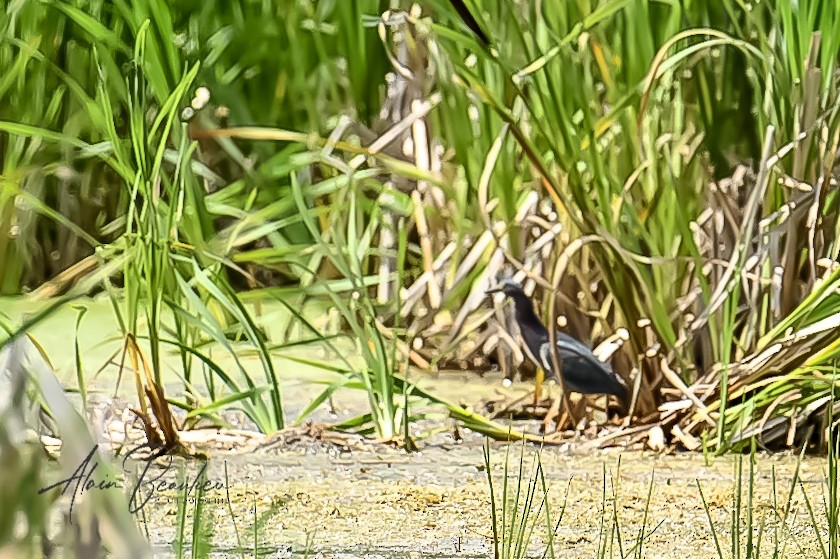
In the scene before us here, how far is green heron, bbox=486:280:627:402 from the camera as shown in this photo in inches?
78.2

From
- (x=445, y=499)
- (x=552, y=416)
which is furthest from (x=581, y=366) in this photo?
(x=445, y=499)

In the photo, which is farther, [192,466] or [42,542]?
[192,466]

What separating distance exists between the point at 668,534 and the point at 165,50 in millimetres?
1392

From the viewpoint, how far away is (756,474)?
1831 millimetres

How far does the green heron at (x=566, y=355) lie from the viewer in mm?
1987

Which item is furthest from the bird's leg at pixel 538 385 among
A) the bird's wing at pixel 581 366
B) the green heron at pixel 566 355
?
the bird's wing at pixel 581 366

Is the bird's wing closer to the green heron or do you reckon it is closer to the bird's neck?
the green heron

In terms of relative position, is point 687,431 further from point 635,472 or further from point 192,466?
point 192,466

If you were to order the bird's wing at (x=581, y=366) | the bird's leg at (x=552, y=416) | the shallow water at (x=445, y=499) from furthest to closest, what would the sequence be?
1. the bird's leg at (x=552, y=416)
2. the bird's wing at (x=581, y=366)
3. the shallow water at (x=445, y=499)

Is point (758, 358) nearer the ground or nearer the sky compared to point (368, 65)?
nearer the ground

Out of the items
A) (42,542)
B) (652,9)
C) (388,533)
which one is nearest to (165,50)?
(652,9)

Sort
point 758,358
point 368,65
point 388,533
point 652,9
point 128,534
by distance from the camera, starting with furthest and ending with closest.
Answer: point 368,65 < point 652,9 < point 758,358 < point 388,533 < point 128,534

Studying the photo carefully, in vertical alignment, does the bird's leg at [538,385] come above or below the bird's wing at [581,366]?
below

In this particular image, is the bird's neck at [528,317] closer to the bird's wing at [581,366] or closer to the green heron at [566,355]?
the green heron at [566,355]
